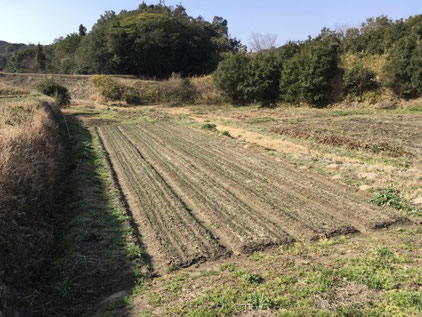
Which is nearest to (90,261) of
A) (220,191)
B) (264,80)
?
(220,191)

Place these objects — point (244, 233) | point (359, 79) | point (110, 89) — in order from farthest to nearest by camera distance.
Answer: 1. point (110, 89)
2. point (359, 79)
3. point (244, 233)

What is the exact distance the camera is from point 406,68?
20.0 metres

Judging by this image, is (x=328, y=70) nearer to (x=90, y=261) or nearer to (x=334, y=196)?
(x=334, y=196)

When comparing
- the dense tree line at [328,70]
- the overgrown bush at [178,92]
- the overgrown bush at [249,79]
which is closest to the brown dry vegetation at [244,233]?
the dense tree line at [328,70]

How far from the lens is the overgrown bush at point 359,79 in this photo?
22.1 metres

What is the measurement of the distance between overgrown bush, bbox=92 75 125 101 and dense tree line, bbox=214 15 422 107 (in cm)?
1093

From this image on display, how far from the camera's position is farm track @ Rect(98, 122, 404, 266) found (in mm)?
5480

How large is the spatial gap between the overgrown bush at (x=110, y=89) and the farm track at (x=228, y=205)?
76.3 ft

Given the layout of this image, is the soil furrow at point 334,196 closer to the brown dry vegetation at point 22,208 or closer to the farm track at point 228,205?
the farm track at point 228,205

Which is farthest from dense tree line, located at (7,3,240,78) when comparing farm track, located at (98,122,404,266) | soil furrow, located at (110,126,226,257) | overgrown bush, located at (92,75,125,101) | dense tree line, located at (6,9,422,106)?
soil furrow, located at (110,126,226,257)

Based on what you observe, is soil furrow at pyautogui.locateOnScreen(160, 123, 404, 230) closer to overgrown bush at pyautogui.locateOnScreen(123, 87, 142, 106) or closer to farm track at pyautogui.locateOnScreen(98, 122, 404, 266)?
farm track at pyautogui.locateOnScreen(98, 122, 404, 266)

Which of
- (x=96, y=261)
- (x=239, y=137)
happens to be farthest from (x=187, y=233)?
(x=239, y=137)

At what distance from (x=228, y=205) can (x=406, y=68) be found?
19.5m

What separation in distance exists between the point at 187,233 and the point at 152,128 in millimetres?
12511
